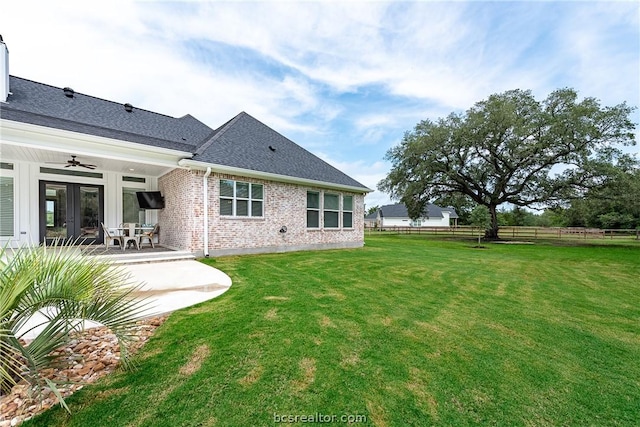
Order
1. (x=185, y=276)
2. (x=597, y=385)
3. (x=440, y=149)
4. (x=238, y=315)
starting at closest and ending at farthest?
1. (x=597, y=385)
2. (x=238, y=315)
3. (x=185, y=276)
4. (x=440, y=149)

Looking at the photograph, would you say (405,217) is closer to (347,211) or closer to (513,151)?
(513,151)

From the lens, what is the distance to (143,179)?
1068 centimetres

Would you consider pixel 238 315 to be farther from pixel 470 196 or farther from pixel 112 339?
pixel 470 196

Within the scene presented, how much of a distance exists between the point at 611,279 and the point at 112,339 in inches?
456

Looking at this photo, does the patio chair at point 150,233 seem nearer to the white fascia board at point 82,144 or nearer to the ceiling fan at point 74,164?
the ceiling fan at point 74,164

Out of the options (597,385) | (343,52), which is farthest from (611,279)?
(343,52)

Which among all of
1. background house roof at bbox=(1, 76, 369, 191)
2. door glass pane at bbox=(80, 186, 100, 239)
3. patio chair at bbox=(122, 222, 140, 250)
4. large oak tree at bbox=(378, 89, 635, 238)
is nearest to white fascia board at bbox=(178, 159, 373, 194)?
background house roof at bbox=(1, 76, 369, 191)

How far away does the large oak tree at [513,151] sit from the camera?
18609mm

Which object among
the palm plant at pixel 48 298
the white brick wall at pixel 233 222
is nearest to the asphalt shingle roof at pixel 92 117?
the white brick wall at pixel 233 222

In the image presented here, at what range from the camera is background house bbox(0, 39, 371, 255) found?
741 centimetres

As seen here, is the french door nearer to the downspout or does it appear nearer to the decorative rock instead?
the downspout

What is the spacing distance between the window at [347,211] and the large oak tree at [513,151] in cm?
1180

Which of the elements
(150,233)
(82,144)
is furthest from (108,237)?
(82,144)

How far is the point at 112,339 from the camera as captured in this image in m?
3.25
